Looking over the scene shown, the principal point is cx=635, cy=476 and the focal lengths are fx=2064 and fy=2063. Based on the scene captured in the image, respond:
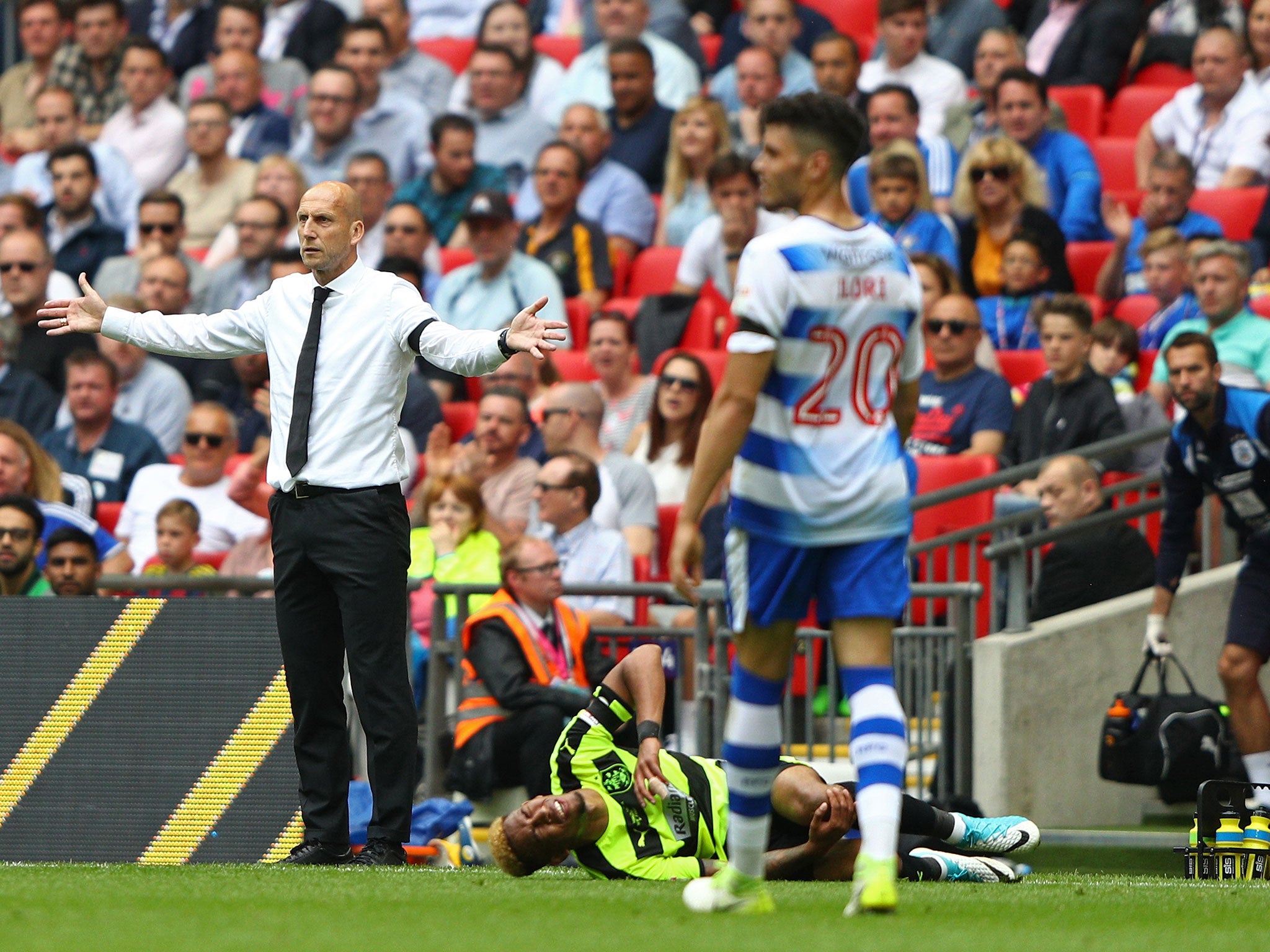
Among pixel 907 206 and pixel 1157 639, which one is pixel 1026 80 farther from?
pixel 1157 639

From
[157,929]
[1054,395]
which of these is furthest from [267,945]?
[1054,395]

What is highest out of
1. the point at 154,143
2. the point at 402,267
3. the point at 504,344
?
the point at 154,143

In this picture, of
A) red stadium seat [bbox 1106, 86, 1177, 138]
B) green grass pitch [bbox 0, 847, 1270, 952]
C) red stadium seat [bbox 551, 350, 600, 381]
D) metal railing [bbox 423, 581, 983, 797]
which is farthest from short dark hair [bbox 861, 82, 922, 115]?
green grass pitch [bbox 0, 847, 1270, 952]

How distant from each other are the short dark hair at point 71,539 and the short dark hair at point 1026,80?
599 centimetres

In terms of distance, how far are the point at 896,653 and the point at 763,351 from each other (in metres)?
4.68

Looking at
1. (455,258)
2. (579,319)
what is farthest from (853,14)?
(579,319)

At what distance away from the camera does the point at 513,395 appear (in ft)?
35.8

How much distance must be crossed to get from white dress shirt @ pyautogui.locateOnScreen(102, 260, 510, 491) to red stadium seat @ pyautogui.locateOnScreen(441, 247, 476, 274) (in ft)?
21.7

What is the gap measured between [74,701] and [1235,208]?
766 centimetres

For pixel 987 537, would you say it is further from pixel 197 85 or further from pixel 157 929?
pixel 197 85

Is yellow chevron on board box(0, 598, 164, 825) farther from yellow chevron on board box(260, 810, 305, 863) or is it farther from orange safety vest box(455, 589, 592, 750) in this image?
orange safety vest box(455, 589, 592, 750)

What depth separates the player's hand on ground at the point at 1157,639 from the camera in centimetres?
899

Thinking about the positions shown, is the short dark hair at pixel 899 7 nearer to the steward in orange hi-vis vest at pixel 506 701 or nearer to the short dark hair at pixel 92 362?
the short dark hair at pixel 92 362

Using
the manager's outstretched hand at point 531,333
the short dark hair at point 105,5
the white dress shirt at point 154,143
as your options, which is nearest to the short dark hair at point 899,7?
the white dress shirt at point 154,143
